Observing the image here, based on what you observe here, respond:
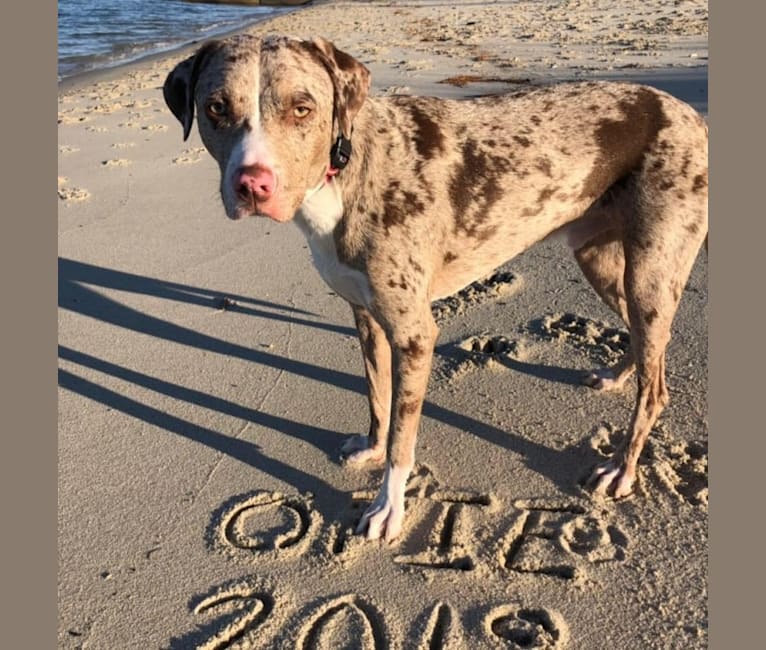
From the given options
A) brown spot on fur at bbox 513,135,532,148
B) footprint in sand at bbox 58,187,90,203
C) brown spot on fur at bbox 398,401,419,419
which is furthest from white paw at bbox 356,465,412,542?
footprint in sand at bbox 58,187,90,203

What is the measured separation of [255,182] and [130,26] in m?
20.6

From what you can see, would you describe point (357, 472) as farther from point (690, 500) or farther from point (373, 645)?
point (690, 500)

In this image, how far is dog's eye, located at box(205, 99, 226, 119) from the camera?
2.57m

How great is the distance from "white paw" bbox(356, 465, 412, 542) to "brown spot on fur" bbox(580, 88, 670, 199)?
1.56m

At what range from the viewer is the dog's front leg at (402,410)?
3.04 metres

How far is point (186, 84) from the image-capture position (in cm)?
286

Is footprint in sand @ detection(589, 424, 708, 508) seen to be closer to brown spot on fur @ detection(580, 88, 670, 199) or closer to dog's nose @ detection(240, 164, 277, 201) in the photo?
brown spot on fur @ detection(580, 88, 670, 199)

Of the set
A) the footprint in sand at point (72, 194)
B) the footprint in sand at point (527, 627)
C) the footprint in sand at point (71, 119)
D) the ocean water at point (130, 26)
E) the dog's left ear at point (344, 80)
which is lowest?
the footprint in sand at point (527, 627)

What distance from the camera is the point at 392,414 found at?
10.6 feet

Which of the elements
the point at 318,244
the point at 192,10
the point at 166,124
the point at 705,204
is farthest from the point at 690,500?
the point at 192,10

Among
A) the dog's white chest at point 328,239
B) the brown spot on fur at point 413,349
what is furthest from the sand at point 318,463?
the dog's white chest at point 328,239

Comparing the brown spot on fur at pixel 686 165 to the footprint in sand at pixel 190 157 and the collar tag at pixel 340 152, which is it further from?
the footprint in sand at pixel 190 157

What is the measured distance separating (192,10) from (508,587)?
26383 millimetres

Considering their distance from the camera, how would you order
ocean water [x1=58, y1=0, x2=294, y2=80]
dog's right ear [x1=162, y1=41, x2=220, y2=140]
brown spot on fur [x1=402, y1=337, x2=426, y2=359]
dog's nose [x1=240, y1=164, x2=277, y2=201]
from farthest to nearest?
ocean water [x1=58, y1=0, x2=294, y2=80], brown spot on fur [x1=402, y1=337, x2=426, y2=359], dog's right ear [x1=162, y1=41, x2=220, y2=140], dog's nose [x1=240, y1=164, x2=277, y2=201]
